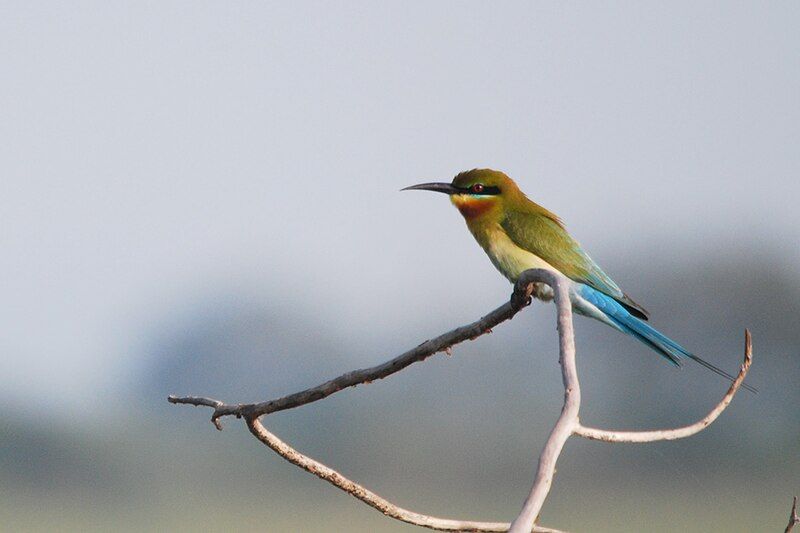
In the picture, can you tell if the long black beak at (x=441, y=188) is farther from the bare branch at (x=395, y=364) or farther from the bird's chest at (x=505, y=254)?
the bare branch at (x=395, y=364)

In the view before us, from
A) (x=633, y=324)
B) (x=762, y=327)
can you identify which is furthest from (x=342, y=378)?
(x=762, y=327)

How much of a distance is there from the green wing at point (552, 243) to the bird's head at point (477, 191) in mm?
45

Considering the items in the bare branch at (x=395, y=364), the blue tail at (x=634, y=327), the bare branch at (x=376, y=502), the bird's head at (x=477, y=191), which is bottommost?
the bare branch at (x=376, y=502)

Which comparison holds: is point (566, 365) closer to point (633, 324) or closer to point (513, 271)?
point (633, 324)

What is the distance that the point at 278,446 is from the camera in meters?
1.73

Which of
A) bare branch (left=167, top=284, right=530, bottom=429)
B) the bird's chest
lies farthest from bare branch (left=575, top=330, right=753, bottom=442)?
the bird's chest

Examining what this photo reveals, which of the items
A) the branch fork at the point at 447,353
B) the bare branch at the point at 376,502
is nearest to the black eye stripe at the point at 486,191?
the branch fork at the point at 447,353

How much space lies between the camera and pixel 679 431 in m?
1.51

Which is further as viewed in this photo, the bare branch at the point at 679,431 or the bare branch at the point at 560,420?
the bare branch at the point at 679,431

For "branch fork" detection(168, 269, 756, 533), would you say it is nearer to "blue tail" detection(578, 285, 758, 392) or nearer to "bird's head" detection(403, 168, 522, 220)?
"blue tail" detection(578, 285, 758, 392)

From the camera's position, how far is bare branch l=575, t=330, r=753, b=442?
1.35 metres

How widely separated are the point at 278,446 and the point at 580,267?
4.81 ft

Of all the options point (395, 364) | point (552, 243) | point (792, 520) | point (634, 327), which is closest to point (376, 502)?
point (395, 364)

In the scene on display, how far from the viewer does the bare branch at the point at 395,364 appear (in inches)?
65.7
